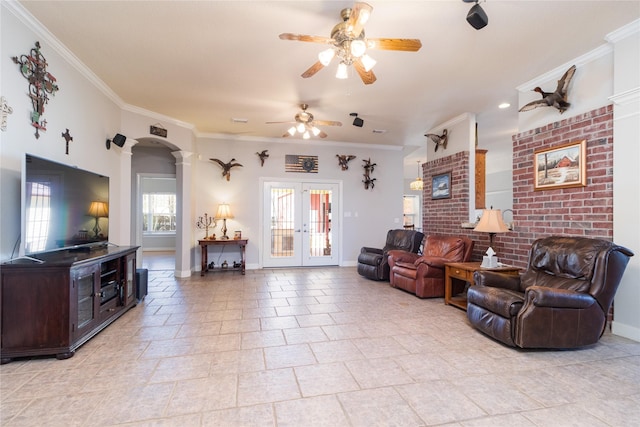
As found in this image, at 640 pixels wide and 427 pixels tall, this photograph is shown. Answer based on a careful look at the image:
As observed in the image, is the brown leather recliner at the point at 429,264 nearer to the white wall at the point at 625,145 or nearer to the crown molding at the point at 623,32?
the white wall at the point at 625,145

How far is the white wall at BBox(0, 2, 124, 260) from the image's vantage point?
2443 millimetres

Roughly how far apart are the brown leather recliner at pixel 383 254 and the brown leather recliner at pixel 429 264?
353 mm

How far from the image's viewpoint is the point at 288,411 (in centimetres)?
181

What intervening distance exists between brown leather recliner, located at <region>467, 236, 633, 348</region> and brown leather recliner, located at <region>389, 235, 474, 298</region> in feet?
4.46

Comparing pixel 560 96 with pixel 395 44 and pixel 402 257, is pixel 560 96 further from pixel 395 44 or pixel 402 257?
pixel 402 257

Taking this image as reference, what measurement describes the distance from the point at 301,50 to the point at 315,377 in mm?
2981

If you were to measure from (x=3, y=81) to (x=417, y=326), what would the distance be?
423 cm

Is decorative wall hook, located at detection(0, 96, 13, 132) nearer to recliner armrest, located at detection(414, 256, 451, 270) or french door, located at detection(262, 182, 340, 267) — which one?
french door, located at detection(262, 182, 340, 267)

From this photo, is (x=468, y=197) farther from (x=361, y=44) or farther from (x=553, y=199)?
(x=361, y=44)

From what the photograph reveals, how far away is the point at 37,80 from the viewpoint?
9.04ft

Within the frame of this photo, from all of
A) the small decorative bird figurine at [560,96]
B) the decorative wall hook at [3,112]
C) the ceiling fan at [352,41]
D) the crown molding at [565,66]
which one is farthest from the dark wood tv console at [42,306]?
the crown molding at [565,66]

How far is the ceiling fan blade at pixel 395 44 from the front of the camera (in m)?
2.38

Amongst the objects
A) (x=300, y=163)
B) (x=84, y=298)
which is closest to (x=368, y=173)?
(x=300, y=163)

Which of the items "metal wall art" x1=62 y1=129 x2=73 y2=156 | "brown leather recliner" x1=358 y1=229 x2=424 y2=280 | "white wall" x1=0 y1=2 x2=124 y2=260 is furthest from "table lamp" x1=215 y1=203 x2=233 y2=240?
"metal wall art" x1=62 y1=129 x2=73 y2=156
